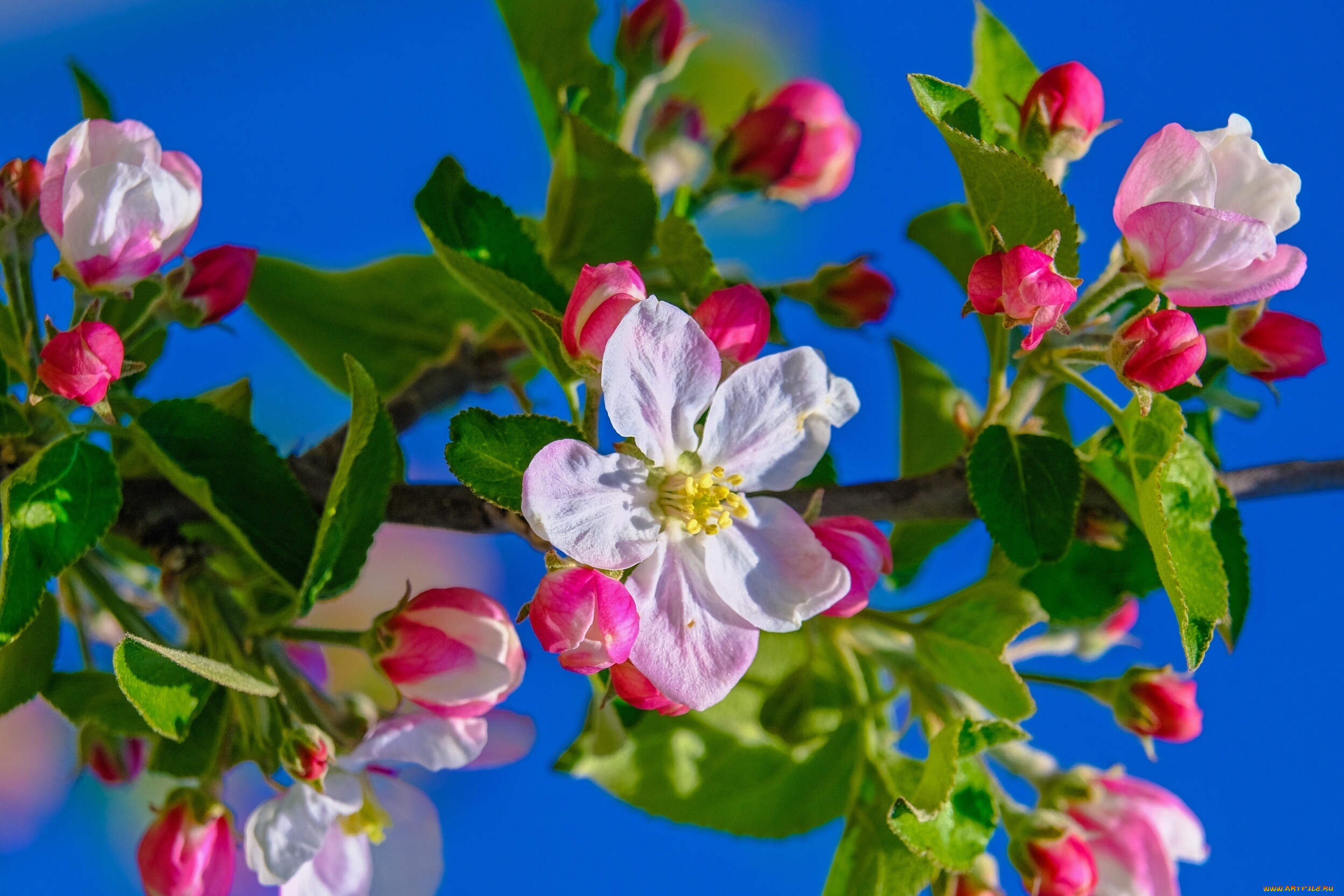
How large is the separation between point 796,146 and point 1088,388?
30cm

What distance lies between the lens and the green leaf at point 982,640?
2.27 ft

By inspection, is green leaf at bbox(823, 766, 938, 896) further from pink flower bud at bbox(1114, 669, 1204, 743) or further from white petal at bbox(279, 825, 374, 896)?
white petal at bbox(279, 825, 374, 896)

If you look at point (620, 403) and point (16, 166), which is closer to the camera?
point (620, 403)

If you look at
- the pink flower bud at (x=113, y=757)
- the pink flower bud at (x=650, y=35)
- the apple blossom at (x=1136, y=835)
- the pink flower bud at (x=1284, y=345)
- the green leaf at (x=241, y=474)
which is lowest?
the pink flower bud at (x=113, y=757)

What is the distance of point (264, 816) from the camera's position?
0.57 meters

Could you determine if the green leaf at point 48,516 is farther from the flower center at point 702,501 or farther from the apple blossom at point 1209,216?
the apple blossom at point 1209,216

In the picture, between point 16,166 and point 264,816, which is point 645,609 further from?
point 16,166

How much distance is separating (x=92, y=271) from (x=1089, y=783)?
65cm

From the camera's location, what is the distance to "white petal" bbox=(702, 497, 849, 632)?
53cm

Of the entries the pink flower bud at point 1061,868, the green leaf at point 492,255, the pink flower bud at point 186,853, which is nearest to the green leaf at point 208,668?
the pink flower bud at point 186,853

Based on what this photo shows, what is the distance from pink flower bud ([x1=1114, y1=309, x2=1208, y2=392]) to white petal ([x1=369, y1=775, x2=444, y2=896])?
0.45m

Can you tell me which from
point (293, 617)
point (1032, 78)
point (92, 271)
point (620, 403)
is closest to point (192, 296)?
point (92, 271)

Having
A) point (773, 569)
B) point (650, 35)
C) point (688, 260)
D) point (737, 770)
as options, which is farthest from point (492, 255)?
point (737, 770)

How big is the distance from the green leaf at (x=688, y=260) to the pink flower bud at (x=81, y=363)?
11.9 inches
